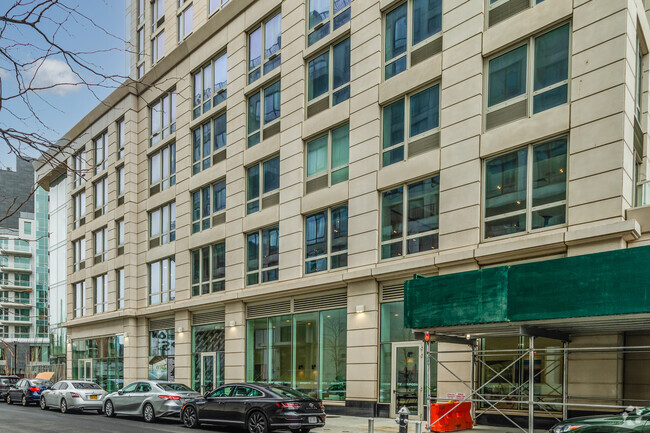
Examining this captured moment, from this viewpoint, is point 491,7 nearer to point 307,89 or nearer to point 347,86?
point 347,86

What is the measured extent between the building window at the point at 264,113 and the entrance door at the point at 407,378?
1045cm

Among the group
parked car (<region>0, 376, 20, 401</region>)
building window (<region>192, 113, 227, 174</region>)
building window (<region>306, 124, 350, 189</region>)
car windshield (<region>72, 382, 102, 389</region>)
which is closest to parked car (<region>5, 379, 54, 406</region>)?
parked car (<region>0, 376, 20, 401</region>)

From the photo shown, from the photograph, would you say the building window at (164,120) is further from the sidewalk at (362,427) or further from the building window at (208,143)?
the sidewalk at (362,427)

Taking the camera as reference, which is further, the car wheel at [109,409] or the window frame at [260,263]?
the window frame at [260,263]

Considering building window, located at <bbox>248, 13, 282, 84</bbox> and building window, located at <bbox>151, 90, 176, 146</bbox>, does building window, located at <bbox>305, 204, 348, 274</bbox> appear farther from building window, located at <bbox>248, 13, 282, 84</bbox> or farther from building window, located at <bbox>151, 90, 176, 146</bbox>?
building window, located at <bbox>151, 90, 176, 146</bbox>

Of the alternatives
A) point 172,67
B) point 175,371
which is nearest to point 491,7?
point 172,67

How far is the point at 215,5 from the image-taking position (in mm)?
29719

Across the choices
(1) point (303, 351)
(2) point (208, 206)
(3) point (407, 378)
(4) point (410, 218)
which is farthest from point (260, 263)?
(3) point (407, 378)

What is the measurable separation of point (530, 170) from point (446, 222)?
288 cm

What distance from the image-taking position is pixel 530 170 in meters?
16.2

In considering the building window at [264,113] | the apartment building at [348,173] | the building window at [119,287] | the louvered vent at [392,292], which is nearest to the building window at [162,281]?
the apartment building at [348,173]

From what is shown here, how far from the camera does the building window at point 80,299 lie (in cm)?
3934

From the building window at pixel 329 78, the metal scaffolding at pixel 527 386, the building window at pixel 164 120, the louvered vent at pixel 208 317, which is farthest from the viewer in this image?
the building window at pixel 164 120

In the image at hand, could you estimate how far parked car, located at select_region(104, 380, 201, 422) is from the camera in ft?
66.7
